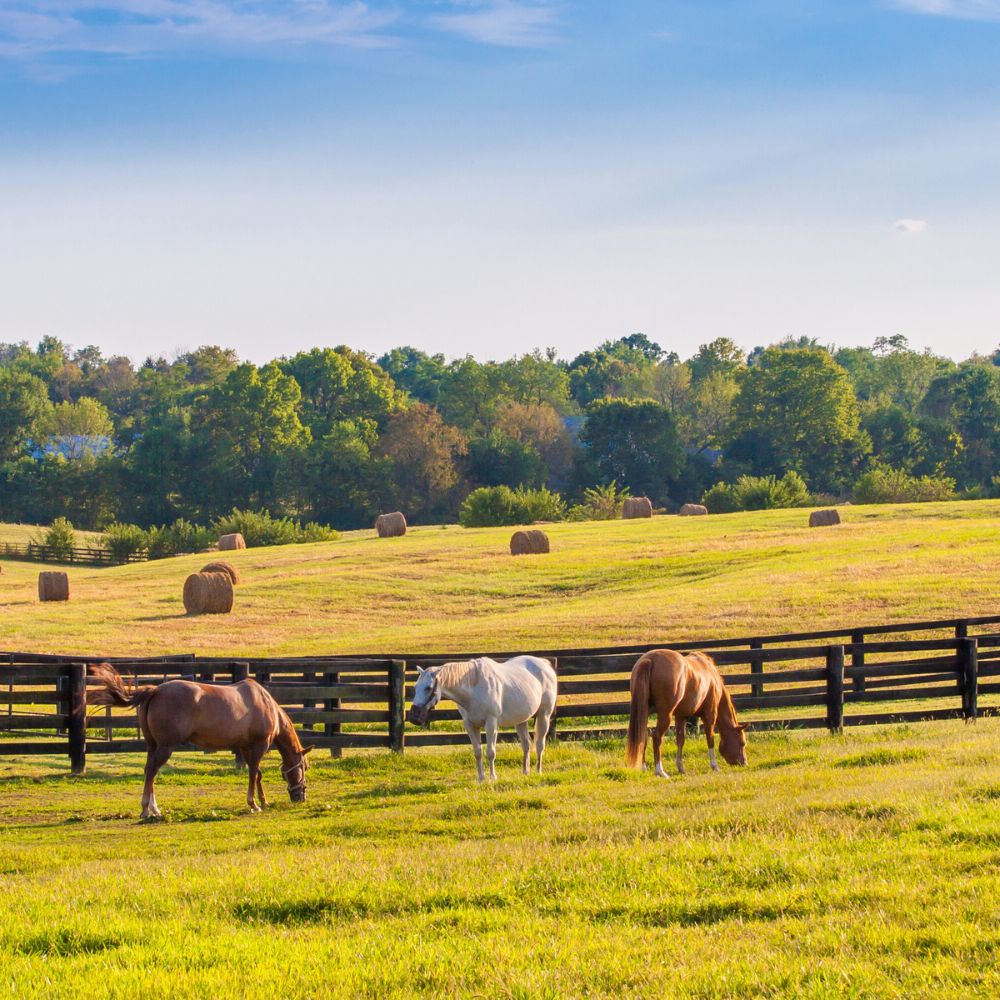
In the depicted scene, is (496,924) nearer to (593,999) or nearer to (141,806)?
(593,999)

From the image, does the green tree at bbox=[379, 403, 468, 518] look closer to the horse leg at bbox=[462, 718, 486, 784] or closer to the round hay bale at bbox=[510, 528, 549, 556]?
the round hay bale at bbox=[510, 528, 549, 556]

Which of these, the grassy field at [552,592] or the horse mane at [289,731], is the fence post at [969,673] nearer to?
the horse mane at [289,731]

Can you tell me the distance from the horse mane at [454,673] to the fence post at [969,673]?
7144 millimetres

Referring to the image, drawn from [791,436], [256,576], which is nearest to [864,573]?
[256,576]

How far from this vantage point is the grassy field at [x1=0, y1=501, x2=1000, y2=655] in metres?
30.8

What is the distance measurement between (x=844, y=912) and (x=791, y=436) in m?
97.4

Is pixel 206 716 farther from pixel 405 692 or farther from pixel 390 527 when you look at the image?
pixel 390 527

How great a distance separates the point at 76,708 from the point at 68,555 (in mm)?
63147

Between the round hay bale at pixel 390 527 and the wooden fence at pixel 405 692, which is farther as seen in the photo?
the round hay bale at pixel 390 527

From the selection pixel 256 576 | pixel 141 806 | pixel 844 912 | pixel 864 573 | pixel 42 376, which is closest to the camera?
pixel 844 912

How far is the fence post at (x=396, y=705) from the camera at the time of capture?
15547mm

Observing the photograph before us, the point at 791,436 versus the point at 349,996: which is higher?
the point at 791,436

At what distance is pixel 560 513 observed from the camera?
264 feet

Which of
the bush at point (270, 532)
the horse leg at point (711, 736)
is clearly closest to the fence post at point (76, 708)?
the horse leg at point (711, 736)
